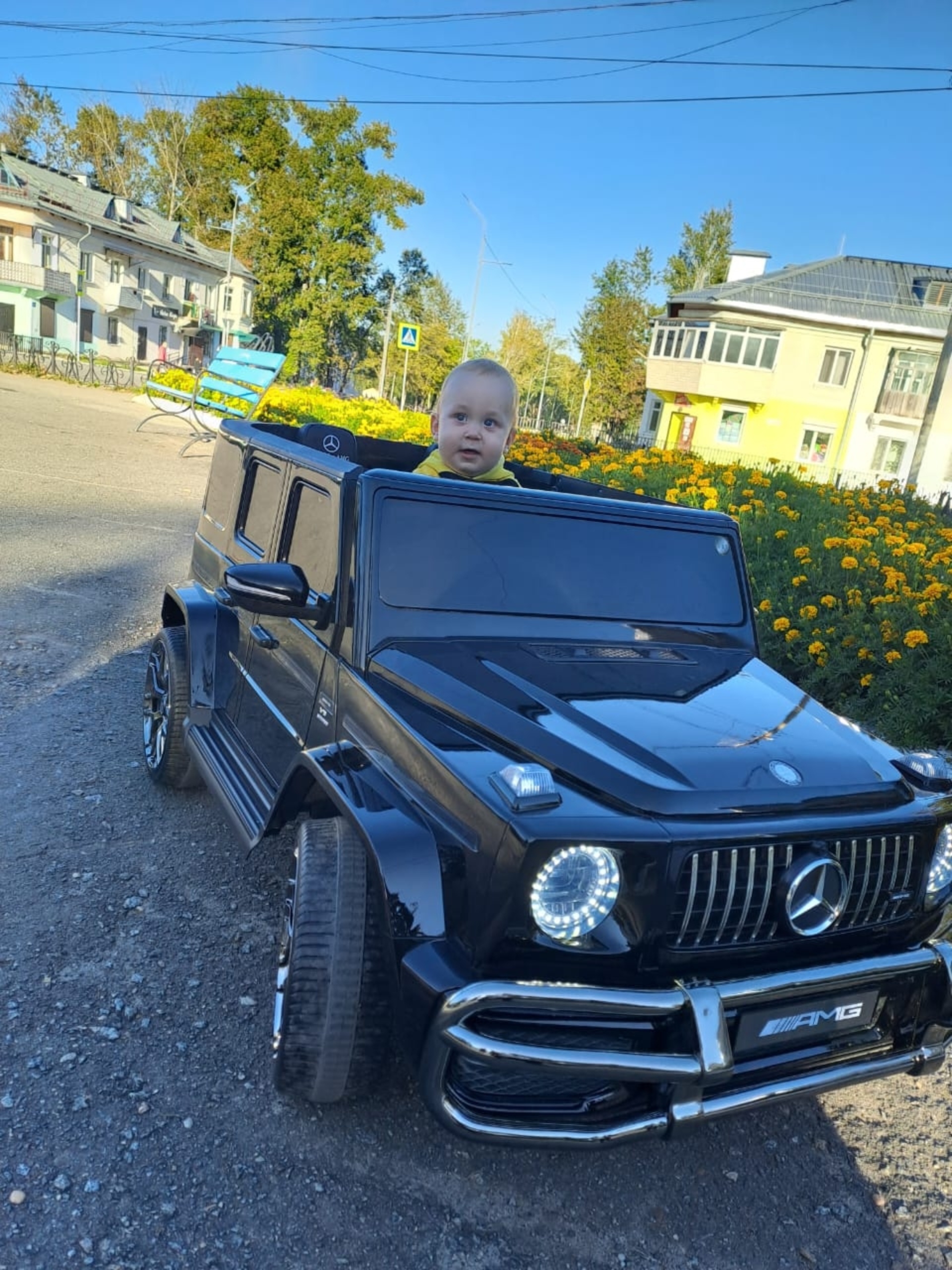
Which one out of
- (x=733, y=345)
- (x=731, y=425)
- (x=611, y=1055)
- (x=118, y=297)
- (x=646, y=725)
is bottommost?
(x=611, y=1055)

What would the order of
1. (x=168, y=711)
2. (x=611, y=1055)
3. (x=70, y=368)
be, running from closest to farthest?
(x=611, y=1055) → (x=168, y=711) → (x=70, y=368)

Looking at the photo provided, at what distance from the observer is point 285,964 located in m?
2.38

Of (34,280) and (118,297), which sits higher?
(118,297)

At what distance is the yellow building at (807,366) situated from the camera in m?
41.2

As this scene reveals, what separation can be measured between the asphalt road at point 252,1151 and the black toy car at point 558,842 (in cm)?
28

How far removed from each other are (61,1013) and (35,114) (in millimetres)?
80034

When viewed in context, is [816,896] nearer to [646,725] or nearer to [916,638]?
[646,725]

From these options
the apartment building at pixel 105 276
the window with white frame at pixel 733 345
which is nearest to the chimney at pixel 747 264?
the window with white frame at pixel 733 345

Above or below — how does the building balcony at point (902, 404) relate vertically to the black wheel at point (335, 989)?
above

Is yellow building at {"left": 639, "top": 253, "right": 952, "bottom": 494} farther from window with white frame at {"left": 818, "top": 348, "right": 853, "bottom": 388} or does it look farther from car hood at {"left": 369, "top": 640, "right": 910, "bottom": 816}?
car hood at {"left": 369, "top": 640, "right": 910, "bottom": 816}

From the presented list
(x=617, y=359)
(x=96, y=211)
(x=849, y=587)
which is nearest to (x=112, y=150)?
(x=96, y=211)

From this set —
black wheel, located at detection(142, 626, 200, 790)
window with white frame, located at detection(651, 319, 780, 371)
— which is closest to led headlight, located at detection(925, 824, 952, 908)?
black wheel, located at detection(142, 626, 200, 790)

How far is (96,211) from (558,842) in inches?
2307

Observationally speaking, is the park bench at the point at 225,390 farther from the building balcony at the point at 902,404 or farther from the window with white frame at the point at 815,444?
the building balcony at the point at 902,404
